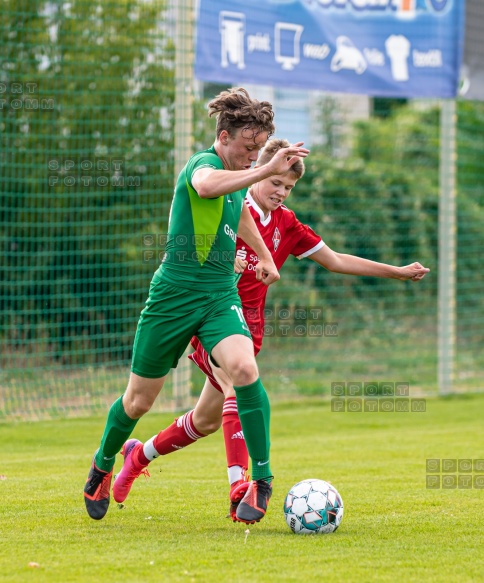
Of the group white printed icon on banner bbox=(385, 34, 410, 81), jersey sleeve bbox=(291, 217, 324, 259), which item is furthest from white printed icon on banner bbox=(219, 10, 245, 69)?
jersey sleeve bbox=(291, 217, 324, 259)

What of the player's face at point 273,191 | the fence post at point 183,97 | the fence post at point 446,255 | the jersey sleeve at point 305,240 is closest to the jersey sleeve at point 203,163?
the player's face at point 273,191

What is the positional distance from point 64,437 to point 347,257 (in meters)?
3.97

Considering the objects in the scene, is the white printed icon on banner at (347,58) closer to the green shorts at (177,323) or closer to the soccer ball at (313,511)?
the green shorts at (177,323)

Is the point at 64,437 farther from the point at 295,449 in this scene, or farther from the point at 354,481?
the point at 354,481

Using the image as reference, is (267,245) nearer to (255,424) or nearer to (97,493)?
(255,424)

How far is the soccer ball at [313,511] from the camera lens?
4910mm

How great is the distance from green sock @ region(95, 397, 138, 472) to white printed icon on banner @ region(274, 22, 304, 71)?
6.53 metres

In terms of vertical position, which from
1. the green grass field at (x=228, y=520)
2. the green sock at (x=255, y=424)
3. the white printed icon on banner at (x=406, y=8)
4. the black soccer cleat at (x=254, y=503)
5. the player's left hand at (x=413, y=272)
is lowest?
the green grass field at (x=228, y=520)

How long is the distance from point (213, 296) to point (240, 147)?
0.75m

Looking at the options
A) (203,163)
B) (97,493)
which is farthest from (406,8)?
(97,493)

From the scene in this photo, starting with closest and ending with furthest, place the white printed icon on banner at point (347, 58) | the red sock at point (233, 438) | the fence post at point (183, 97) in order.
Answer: the red sock at point (233, 438) < the fence post at point (183, 97) < the white printed icon on banner at point (347, 58)

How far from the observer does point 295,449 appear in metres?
8.35

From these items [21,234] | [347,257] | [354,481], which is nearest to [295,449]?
[354,481]

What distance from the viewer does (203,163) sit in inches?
191
